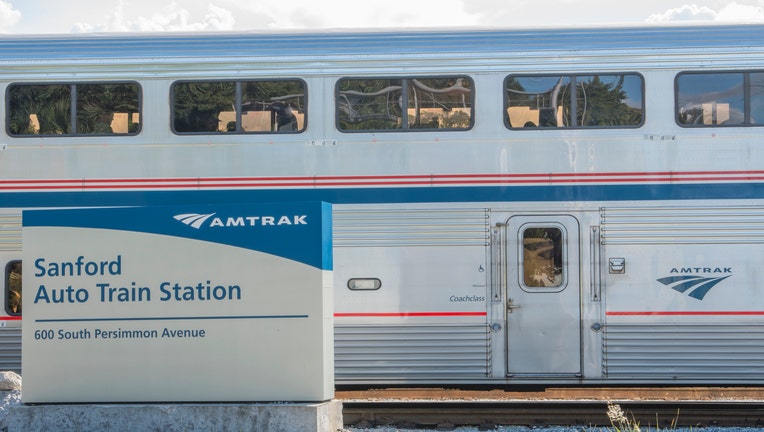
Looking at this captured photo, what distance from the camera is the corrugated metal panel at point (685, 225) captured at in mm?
9781

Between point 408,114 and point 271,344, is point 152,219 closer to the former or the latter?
point 271,344

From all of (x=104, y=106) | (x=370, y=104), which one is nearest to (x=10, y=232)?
(x=104, y=106)

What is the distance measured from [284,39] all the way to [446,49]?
1850 mm

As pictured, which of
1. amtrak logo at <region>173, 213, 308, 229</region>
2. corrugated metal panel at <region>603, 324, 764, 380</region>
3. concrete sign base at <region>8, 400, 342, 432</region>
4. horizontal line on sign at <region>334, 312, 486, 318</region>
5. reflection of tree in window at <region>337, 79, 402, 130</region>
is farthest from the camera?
reflection of tree in window at <region>337, 79, 402, 130</region>

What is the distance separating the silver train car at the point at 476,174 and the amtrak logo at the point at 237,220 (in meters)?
2.40

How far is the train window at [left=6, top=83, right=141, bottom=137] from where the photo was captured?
1009 cm

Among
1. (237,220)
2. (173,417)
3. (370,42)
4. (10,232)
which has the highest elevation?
(370,42)

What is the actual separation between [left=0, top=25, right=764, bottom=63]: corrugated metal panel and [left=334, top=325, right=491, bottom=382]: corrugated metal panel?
10.2 feet

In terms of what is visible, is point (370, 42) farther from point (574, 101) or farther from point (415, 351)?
point (415, 351)

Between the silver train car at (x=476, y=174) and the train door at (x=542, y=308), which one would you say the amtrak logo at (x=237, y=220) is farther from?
the train door at (x=542, y=308)

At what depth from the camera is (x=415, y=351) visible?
32.4 feet

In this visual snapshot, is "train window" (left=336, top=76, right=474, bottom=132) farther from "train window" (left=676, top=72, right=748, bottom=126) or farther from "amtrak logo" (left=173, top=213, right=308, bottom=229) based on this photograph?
"amtrak logo" (left=173, top=213, right=308, bottom=229)

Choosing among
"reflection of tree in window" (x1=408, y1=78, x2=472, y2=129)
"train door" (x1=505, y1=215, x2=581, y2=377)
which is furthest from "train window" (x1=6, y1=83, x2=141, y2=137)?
"train door" (x1=505, y1=215, x2=581, y2=377)

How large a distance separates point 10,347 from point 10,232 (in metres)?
1.30
